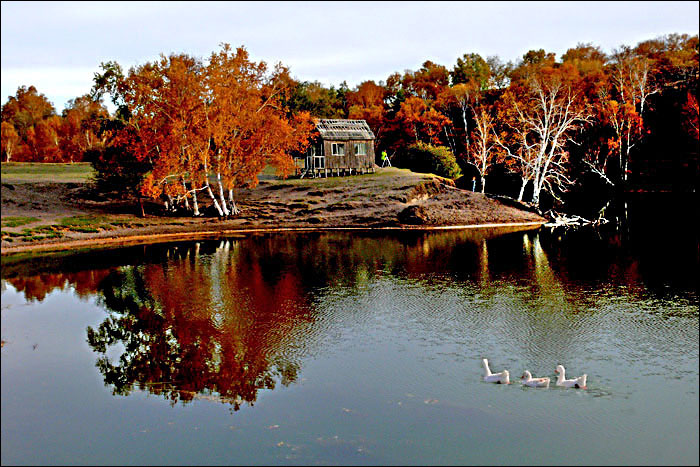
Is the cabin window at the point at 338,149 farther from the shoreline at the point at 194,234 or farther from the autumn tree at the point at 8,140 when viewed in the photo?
the autumn tree at the point at 8,140

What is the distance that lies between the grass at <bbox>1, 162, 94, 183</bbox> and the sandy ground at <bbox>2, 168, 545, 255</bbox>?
3.02 metres

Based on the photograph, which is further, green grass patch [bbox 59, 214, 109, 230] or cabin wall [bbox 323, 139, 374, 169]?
cabin wall [bbox 323, 139, 374, 169]

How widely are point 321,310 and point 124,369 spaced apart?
9.62 m

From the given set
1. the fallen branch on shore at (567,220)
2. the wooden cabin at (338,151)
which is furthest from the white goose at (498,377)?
the wooden cabin at (338,151)

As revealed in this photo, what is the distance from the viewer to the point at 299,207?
212 ft

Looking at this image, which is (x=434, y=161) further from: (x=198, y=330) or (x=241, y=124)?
(x=198, y=330)

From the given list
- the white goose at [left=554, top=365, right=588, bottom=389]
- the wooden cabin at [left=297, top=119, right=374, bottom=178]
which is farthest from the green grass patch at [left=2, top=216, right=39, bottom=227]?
the white goose at [left=554, top=365, right=588, bottom=389]

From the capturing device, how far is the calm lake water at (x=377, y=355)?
1551 centimetres

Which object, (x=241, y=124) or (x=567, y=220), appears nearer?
(x=241, y=124)

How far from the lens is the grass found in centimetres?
7075

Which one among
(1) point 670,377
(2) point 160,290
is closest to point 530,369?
(1) point 670,377

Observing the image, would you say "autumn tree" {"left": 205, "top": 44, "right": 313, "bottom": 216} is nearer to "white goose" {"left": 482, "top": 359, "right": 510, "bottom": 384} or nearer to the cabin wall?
the cabin wall

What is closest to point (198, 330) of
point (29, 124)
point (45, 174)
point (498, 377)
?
point (498, 377)

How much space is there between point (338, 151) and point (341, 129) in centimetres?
311
